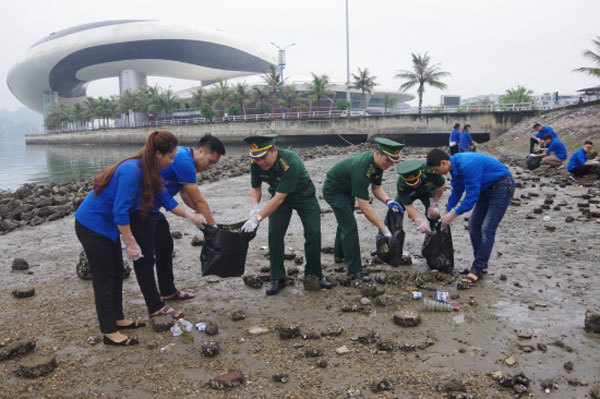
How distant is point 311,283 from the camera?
15.2ft

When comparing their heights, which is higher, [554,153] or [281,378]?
[554,153]

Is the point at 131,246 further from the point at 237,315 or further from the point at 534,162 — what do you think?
the point at 534,162

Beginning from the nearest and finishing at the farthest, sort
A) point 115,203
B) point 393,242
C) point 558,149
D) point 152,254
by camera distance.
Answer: point 115,203
point 152,254
point 393,242
point 558,149

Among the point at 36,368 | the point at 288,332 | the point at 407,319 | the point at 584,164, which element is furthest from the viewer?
the point at 584,164

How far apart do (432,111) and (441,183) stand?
2847 cm

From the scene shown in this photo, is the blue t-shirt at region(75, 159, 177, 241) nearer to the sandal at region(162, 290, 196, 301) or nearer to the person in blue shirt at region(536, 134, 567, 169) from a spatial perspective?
the sandal at region(162, 290, 196, 301)

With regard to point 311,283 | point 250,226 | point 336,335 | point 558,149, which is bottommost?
point 336,335

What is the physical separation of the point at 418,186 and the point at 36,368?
447 cm

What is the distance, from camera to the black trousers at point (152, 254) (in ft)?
12.5

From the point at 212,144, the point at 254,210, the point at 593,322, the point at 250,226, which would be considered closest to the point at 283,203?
the point at 254,210

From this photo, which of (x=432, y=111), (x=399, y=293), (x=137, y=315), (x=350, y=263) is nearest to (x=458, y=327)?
(x=399, y=293)

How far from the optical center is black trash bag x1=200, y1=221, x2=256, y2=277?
3992 mm

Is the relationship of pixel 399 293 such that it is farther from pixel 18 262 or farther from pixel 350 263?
pixel 18 262

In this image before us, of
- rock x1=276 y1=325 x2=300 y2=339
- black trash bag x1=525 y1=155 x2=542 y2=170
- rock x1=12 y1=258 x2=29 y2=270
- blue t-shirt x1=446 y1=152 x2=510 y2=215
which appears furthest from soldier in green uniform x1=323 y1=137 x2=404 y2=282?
black trash bag x1=525 y1=155 x2=542 y2=170
